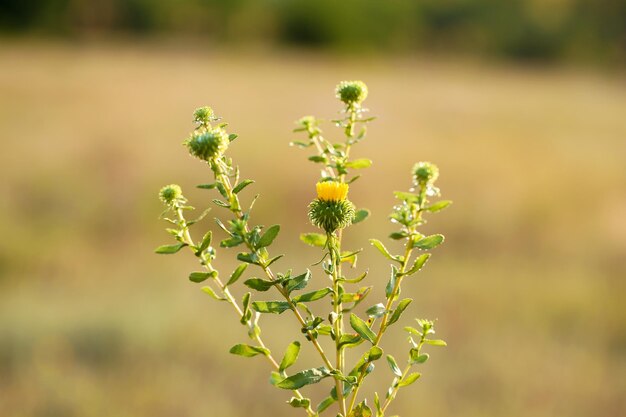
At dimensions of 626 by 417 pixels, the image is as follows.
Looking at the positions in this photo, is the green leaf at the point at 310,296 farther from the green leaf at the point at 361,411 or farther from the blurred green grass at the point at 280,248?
the blurred green grass at the point at 280,248

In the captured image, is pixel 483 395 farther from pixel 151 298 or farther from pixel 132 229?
pixel 132 229

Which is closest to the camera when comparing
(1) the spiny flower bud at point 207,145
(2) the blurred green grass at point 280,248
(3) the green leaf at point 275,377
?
(1) the spiny flower bud at point 207,145

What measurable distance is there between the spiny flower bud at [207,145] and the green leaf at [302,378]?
9.8 inches

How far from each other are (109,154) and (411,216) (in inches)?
251

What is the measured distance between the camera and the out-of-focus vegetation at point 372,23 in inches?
859

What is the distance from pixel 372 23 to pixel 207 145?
25804 mm

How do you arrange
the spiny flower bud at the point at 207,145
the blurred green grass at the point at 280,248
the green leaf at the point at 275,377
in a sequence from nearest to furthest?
1. the spiny flower bud at the point at 207,145
2. the green leaf at the point at 275,377
3. the blurred green grass at the point at 280,248

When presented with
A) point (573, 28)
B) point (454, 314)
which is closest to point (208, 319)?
point (454, 314)

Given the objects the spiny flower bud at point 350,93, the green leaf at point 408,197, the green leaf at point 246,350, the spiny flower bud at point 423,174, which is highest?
the spiny flower bud at point 350,93

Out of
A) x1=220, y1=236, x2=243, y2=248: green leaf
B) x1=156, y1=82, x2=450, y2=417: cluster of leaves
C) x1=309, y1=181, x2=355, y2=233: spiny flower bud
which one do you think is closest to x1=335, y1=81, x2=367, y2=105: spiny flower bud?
x1=156, y1=82, x2=450, y2=417: cluster of leaves

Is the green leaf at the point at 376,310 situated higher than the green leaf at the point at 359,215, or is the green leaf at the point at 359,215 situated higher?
the green leaf at the point at 359,215

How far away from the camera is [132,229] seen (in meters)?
5.45

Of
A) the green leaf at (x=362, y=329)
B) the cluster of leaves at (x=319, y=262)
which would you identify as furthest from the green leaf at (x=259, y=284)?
the green leaf at (x=362, y=329)

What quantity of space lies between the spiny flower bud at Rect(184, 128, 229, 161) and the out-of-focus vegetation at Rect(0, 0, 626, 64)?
2150cm
